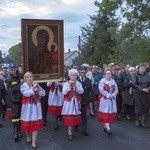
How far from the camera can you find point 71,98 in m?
10.5

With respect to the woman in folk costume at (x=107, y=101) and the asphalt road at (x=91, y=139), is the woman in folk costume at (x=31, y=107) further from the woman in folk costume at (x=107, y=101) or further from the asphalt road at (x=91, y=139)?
the woman in folk costume at (x=107, y=101)

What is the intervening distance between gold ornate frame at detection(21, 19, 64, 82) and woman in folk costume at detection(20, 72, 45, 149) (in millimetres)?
398

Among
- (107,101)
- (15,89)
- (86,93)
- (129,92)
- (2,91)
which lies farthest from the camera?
(129,92)

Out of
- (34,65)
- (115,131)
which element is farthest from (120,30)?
(34,65)

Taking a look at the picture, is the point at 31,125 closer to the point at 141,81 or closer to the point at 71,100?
the point at 71,100

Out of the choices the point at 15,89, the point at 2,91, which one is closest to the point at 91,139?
the point at 15,89

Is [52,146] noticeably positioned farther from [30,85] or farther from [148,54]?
[148,54]

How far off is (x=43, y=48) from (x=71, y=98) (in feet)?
4.89

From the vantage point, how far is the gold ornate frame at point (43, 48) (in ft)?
32.2

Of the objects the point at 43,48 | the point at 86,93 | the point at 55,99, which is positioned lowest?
the point at 55,99

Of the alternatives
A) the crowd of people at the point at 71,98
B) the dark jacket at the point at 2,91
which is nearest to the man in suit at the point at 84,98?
the crowd of people at the point at 71,98

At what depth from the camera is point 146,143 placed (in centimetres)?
994

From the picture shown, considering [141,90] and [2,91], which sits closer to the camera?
[141,90]

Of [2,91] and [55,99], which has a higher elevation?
[2,91]
